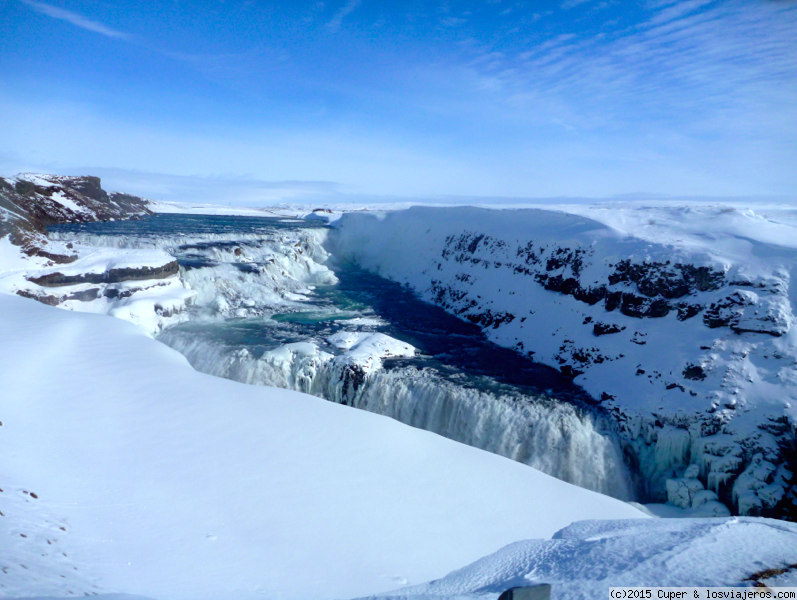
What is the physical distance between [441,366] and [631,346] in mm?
7091

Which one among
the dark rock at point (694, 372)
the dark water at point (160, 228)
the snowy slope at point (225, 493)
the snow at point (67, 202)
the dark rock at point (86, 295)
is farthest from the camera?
the snow at point (67, 202)

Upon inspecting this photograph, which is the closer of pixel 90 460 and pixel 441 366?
pixel 90 460

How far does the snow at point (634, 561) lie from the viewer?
404cm

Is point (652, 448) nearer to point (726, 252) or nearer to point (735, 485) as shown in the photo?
point (735, 485)

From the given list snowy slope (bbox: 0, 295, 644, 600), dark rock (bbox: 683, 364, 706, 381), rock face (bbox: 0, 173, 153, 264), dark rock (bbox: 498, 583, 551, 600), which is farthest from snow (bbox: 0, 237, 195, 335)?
dark rock (bbox: 683, 364, 706, 381)

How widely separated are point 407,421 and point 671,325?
10.3m

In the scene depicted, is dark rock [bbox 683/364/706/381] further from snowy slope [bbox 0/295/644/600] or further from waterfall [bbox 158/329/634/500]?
snowy slope [bbox 0/295/644/600]

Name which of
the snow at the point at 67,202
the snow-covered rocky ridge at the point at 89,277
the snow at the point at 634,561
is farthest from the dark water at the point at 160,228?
the snow at the point at 634,561

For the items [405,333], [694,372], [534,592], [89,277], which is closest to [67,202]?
[89,277]

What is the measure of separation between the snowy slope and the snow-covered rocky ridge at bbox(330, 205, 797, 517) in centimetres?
526

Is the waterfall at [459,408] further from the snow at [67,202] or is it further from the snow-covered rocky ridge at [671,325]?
the snow at [67,202]

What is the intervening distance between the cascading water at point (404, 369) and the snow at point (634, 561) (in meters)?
7.10

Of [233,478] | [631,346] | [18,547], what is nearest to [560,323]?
[631,346]

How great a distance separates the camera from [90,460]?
6578 mm
